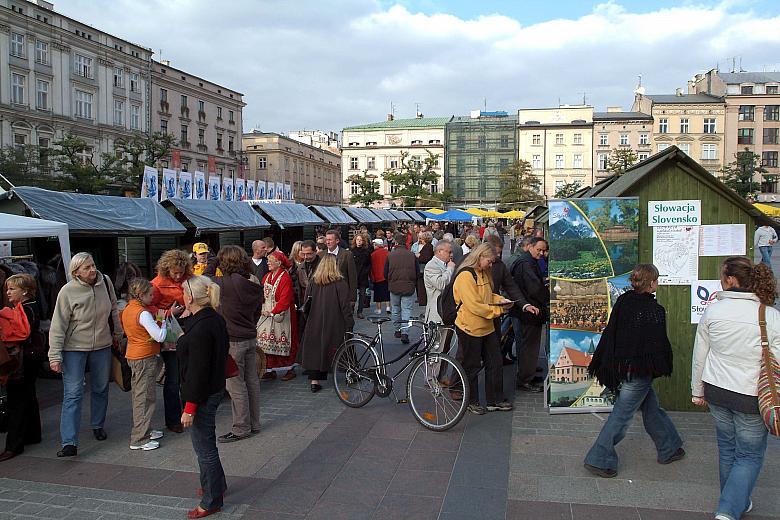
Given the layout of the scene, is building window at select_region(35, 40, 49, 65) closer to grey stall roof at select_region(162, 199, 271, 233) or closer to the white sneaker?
grey stall roof at select_region(162, 199, 271, 233)

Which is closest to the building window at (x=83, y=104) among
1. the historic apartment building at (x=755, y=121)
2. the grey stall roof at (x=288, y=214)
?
the grey stall roof at (x=288, y=214)

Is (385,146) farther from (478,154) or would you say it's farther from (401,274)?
(401,274)

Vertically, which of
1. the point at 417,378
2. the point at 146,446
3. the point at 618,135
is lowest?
the point at 146,446

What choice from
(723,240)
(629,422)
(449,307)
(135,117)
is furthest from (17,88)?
(629,422)

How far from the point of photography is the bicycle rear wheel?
6.63 meters

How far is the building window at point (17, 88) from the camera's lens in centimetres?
4269

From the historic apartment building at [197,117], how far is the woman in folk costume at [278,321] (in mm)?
49495

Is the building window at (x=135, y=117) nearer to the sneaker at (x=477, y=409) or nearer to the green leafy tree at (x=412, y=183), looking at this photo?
the green leafy tree at (x=412, y=183)

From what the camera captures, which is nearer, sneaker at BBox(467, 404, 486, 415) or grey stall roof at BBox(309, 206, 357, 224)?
sneaker at BBox(467, 404, 486, 415)

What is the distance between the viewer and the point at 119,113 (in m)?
53.0

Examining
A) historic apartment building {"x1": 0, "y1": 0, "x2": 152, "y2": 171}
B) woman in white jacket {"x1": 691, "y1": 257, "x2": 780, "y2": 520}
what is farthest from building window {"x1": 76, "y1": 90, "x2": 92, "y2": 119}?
woman in white jacket {"x1": 691, "y1": 257, "x2": 780, "y2": 520}

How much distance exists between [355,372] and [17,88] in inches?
1819

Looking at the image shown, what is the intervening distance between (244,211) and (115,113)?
4069cm

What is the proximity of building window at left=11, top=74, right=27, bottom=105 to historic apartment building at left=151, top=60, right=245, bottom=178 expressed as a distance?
12544 mm
